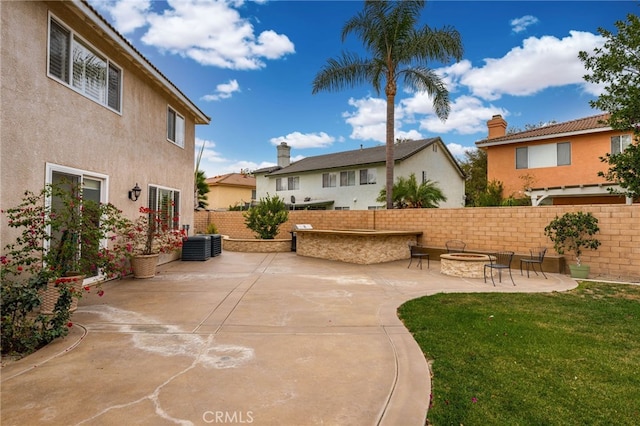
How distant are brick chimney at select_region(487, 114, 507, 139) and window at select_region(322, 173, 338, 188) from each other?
39.4 ft

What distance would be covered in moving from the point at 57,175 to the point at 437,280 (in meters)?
9.11

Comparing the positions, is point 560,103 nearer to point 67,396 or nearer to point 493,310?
point 493,310

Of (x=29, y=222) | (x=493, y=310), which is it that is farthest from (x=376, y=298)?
(x=29, y=222)

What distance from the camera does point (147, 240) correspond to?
9586mm

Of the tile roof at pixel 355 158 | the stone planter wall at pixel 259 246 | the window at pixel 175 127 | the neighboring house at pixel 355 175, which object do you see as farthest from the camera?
the neighboring house at pixel 355 175

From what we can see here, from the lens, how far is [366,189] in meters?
26.0

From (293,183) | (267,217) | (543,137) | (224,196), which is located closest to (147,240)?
(267,217)

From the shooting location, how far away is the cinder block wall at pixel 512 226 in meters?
9.13

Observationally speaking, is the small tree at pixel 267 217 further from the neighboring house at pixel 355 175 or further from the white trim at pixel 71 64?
the neighboring house at pixel 355 175

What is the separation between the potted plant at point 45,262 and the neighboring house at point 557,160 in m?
18.1

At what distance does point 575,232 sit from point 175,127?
1367 cm

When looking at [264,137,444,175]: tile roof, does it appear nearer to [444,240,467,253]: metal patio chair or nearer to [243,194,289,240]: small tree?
[243,194,289,240]: small tree

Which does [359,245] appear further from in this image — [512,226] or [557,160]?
[557,160]

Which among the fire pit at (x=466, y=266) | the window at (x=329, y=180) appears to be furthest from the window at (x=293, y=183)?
the fire pit at (x=466, y=266)
